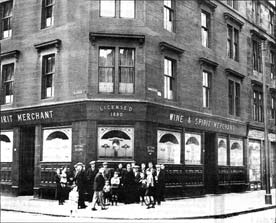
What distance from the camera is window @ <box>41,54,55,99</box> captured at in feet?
66.5

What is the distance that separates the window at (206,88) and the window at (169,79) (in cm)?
330

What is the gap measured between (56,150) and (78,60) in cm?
423

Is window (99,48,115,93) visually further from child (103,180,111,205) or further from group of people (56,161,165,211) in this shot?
child (103,180,111,205)

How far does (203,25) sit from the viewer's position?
24453mm

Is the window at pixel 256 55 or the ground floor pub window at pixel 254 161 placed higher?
the window at pixel 256 55

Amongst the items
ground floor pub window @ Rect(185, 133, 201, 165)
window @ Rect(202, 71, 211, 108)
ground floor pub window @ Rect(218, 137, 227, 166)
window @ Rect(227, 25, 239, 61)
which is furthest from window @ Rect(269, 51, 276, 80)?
ground floor pub window @ Rect(185, 133, 201, 165)

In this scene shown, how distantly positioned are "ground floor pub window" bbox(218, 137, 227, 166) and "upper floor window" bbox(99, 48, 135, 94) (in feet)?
28.6

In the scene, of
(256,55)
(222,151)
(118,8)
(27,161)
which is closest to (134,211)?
(27,161)

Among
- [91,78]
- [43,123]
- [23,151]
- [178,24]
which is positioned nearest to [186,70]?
[178,24]

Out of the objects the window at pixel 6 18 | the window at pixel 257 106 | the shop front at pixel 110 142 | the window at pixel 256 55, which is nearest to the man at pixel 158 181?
the shop front at pixel 110 142

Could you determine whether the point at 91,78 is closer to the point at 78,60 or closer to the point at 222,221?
the point at 78,60

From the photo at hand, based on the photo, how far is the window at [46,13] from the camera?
66.7 ft

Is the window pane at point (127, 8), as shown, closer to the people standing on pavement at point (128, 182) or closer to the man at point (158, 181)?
the people standing on pavement at point (128, 182)

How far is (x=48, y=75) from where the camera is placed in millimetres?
20500
